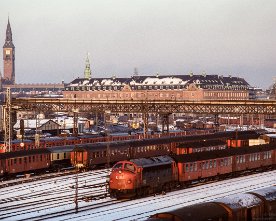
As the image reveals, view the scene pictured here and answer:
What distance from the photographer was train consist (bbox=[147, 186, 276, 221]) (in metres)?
17.5

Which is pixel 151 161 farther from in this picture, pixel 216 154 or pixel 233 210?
pixel 233 210

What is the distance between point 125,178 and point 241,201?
555 inches

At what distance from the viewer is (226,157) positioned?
4488cm

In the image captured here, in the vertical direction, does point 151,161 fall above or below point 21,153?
above

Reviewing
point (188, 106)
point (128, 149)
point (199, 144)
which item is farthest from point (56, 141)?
point (188, 106)

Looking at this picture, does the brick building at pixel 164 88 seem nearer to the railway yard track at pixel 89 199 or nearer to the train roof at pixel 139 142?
the train roof at pixel 139 142

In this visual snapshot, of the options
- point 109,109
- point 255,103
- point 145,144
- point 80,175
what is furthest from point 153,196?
point 109,109

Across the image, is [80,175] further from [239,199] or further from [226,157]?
[239,199]

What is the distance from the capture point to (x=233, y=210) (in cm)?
1933

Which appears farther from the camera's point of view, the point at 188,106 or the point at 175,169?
the point at 188,106

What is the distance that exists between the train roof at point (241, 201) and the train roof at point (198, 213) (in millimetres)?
617

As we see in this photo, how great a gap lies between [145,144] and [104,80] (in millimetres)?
138577

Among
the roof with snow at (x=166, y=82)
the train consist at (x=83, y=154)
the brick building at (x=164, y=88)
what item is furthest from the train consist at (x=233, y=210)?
the roof with snow at (x=166, y=82)

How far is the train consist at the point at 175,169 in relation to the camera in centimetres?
3362
